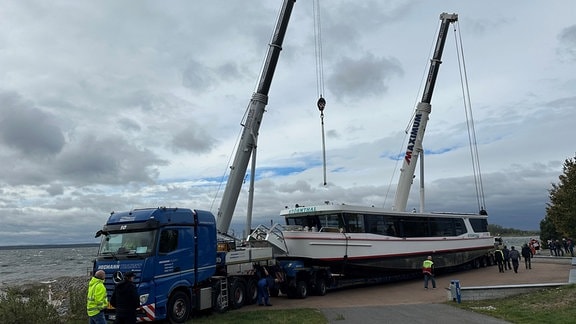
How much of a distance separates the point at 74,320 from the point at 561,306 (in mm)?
13281

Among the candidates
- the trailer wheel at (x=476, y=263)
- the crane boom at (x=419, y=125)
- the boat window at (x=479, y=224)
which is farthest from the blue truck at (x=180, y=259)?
the trailer wheel at (x=476, y=263)

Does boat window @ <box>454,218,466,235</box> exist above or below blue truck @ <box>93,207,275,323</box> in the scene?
above

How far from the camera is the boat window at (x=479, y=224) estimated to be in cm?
3064

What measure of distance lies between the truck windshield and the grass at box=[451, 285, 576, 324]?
9288 millimetres

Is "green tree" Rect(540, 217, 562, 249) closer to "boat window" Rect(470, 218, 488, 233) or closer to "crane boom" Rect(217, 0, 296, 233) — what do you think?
"boat window" Rect(470, 218, 488, 233)

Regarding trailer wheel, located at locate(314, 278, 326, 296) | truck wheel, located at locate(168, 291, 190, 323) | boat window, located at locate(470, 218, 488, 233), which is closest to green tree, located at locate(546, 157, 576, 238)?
boat window, located at locate(470, 218, 488, 233)

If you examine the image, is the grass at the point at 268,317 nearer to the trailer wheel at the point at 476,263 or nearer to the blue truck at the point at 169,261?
the blue truck at the point at 169,261

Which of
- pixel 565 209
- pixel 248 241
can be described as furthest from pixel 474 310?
pixel 565 209

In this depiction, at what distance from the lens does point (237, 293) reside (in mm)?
15789

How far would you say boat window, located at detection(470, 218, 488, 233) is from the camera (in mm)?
30641

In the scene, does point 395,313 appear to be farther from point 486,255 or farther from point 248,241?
point 486,255

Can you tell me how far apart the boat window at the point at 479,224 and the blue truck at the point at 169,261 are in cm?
2008

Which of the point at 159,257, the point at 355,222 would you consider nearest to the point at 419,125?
the point at 355,222

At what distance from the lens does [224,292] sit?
15.0m
